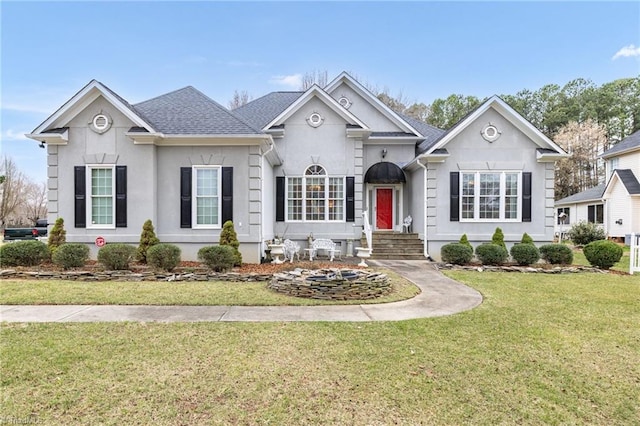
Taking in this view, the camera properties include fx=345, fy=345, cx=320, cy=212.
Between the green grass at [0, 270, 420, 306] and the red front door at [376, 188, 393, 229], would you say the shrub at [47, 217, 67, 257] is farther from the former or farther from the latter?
the red front door at [376, 188, 393, 229]

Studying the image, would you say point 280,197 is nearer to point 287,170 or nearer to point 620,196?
point 287,170

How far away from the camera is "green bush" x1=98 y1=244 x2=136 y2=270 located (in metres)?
10.3

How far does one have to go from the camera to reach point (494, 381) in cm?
400

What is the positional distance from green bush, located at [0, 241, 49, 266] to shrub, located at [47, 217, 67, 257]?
35 centimetres

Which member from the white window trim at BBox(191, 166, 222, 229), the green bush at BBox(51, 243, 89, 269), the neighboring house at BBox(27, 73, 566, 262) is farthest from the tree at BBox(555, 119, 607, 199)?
the green bush at BBox(51, 243, 89, 269)

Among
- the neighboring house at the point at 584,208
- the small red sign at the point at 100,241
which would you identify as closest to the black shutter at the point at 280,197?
the small red sign at the point at 100,241

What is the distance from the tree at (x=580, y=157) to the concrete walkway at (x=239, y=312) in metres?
42.0

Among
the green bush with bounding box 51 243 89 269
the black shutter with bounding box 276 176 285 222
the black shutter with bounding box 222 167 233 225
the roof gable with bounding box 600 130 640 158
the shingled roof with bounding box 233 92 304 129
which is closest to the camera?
the green bush with bounding box 51 243 89 269

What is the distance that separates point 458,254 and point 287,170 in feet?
25.5

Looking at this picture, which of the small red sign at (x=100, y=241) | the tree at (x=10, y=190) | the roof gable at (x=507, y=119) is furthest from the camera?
the tree at (x=10, y=190)

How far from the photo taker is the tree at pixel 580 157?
39562 mm

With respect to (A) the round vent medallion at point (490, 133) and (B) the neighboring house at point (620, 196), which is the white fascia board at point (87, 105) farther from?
(B) the neighboring house at point (620, 196)

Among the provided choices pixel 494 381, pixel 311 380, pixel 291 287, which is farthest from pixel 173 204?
pixel 494 381

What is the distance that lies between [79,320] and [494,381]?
6.57 metres
